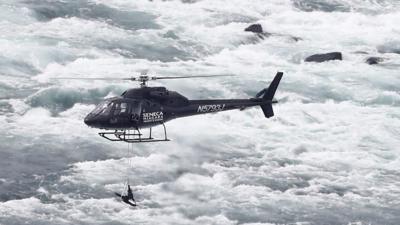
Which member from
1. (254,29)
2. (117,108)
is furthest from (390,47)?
(117,108)

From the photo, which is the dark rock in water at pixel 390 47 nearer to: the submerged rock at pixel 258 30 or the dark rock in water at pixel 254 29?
the submerged rock at pixel 258 30

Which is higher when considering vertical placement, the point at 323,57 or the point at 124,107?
the point at 124,107

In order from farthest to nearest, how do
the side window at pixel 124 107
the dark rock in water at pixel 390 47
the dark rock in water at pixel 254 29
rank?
the dark rock in water at pixel 254 29 → the dark rock in water at pixel 390 47 → the side window at pixel 124 107

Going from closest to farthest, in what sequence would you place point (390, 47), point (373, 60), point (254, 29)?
point (373, 60), point (390, 47), point (254, 29)

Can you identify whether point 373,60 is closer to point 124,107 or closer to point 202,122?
point 202,122

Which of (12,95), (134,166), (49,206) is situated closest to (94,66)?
(12,95)

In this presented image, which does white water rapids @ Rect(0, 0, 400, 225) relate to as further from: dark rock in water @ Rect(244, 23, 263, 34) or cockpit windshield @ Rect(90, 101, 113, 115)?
cockpit windshield @ Rect(90, 101, 113, 115)

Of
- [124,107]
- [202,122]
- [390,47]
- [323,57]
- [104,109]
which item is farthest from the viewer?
[390,47]

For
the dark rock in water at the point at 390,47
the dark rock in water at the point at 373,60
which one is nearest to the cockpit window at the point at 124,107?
the dark rock in water at the point at 373,60

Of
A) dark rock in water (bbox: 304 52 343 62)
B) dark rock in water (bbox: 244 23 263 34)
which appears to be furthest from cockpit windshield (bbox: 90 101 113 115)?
dark rock in water (bbox: 244 23 263 34)

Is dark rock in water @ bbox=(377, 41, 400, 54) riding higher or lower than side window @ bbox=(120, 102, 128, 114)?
lower

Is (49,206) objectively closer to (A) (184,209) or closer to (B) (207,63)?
(A) (184,209)

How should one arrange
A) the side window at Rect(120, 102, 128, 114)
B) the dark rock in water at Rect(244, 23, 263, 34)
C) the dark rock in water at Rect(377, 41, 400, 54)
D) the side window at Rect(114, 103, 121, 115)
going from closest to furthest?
the side window at Rect(114, 103, 121, 115) → the side window at Rect(120, 102, 128, 114) → the dark rock in water at Rect(377, 41, 400, 54) → the dark rock in water at Rect(244, 23, 263, 34)
